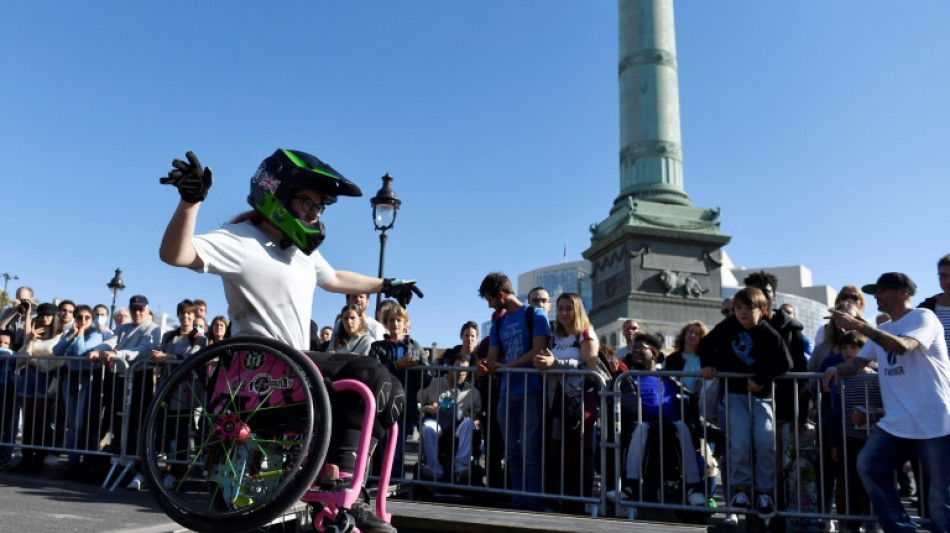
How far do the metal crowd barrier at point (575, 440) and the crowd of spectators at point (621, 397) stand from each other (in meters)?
0.02

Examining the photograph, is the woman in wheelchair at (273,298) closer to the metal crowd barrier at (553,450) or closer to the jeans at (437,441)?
the metal crowd barrier at (553,450)

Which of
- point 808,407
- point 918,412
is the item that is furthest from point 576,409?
point 918,412

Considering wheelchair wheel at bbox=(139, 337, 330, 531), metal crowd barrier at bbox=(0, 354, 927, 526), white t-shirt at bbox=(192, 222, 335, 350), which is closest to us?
wheelchair wheel at bbox=(139, 337, 330, 531)

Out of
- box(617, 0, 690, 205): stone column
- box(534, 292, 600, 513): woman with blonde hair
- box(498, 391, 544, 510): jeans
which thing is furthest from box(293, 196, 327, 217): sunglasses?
box(617, 0, 690, 205): stone column

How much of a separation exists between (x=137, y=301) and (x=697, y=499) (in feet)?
20.0

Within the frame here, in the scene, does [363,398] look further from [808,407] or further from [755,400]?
[808,407]

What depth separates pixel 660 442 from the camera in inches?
240

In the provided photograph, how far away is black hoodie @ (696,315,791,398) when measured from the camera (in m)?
5.87

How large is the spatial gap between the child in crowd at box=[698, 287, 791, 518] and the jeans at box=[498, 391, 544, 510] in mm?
1437

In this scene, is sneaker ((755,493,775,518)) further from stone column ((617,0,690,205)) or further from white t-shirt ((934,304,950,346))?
stone column ((617,0,690,205))

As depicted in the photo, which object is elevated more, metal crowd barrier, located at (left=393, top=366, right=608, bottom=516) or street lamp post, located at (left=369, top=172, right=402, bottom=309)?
street lamp post, located at (left=369, top=172, right=402, bottom=309)

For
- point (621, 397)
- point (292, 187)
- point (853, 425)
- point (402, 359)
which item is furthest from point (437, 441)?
point (292, 187)

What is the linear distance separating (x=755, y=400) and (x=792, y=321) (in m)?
0.92

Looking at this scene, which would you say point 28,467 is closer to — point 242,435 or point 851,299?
point 242,435
